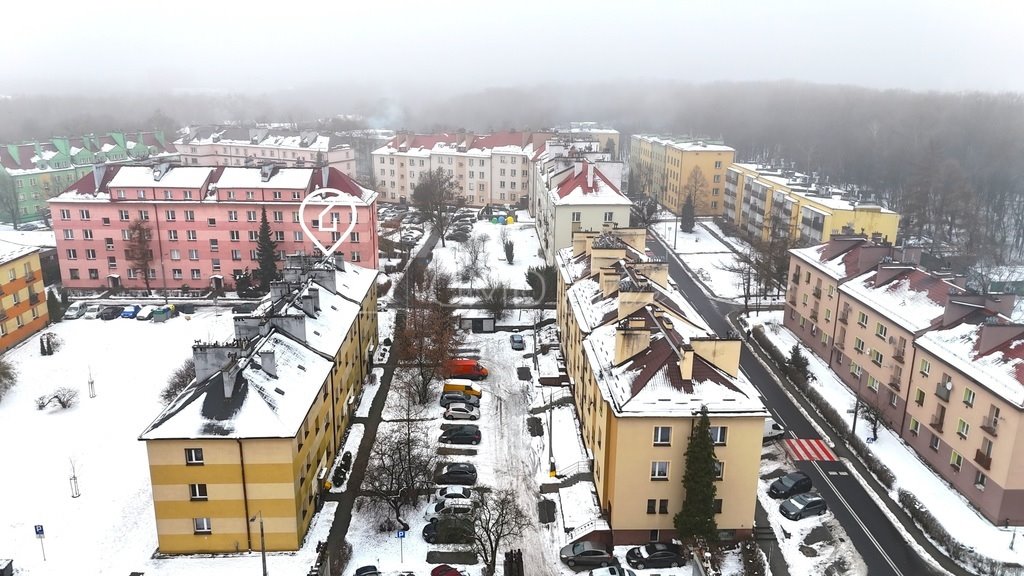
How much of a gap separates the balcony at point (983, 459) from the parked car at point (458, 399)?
2699 cm

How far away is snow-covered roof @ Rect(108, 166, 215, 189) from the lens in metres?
66.9

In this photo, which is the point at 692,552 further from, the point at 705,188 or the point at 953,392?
the point at 705,188

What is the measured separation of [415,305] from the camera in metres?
55.6

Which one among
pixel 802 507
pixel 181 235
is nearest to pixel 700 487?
pixel 802 507

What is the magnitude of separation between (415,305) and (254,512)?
27.6 m

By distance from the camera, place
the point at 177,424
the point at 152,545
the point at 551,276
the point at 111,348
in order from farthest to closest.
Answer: the point at 551,276 < the point at 111,348 < the point at 152,545 < the point at 177,424

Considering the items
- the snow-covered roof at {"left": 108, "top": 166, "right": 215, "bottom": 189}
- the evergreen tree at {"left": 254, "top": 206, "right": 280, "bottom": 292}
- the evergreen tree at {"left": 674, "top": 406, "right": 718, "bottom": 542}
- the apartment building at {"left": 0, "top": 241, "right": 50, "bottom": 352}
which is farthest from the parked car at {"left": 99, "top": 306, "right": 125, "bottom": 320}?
the evergreen tree at {"left": 674, "top": 406, "right": 718, "bottom": 542}

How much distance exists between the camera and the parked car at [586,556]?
1179 inches

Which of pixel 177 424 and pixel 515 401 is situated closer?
pixel 177 424

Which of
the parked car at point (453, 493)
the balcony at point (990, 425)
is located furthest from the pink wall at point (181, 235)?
the balcony at point (990, 425)

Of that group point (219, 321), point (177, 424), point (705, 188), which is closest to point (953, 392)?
point (177, 424)

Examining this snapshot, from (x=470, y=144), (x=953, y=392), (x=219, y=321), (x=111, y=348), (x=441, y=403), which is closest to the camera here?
(x=953, y=392)

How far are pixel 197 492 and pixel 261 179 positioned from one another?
4465 cm

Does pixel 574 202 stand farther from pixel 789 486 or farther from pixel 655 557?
pixel 655 557
